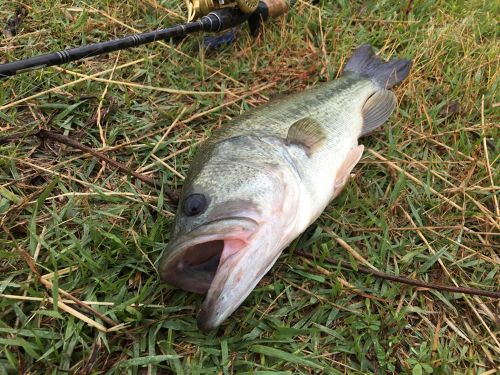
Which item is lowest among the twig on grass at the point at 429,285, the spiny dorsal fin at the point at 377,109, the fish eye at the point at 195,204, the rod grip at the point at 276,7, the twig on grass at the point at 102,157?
the twig on grass at the point at 429,285

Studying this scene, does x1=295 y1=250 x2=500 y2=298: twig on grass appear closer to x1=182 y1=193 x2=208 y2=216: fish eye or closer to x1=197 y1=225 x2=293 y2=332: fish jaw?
x1=197 y1=225 x2=293 y2=332: fish jaw

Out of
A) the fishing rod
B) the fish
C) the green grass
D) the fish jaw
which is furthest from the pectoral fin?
the fishing rod

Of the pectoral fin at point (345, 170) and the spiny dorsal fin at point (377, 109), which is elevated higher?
the spiny dorsal fin at point (377, 109)

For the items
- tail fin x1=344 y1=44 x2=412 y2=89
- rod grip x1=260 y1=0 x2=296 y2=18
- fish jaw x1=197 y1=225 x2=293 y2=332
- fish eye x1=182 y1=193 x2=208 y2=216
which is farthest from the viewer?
rod grip x1=260 y1=0 x2=296 y2=18

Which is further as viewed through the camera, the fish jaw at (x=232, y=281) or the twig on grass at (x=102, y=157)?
the twig on grass at (x=102, y=157)

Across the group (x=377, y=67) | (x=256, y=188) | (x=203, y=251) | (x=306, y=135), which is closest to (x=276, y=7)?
(x=377, y=67)

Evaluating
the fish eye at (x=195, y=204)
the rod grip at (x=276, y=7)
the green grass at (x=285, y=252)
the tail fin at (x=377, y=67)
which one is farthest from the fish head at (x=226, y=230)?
the rod grip at (x=276, y=7)

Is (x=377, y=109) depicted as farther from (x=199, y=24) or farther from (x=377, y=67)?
(x=199, y=24)

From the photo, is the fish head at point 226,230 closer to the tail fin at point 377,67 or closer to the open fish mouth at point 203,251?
the open fish mouth at point 203,251
